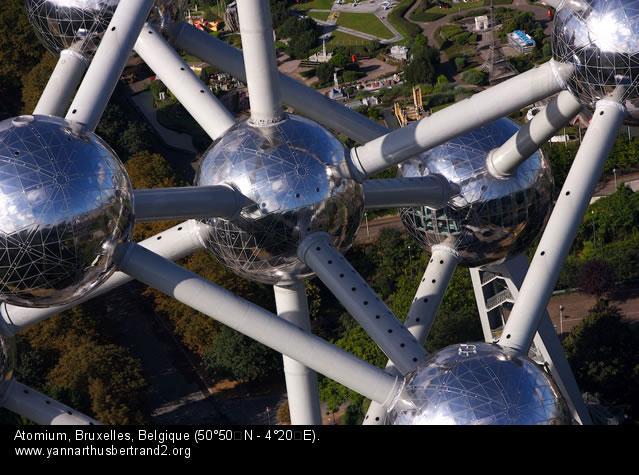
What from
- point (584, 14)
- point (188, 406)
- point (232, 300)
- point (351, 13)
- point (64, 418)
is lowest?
point (351, 13)

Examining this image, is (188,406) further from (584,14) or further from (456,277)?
(584,14)

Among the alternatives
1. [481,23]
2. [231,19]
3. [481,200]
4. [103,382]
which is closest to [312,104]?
[481,200]

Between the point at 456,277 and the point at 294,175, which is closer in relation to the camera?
the point at 294,175

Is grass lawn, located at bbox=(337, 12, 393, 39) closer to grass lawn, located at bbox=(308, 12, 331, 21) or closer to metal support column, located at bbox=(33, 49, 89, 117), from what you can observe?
grass lawn, located at bbox=(308, 12, 331, 21)

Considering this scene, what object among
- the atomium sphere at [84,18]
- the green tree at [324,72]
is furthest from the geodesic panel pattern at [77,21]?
the green tree at [324,72]

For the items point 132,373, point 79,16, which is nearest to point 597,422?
point 132,373

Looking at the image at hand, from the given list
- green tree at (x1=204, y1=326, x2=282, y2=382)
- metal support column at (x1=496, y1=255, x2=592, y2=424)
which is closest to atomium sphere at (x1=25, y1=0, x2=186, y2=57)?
metal support column at (x1=496, y1=255, x2=592, y2=424)

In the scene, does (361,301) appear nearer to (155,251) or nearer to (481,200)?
(481,200)
